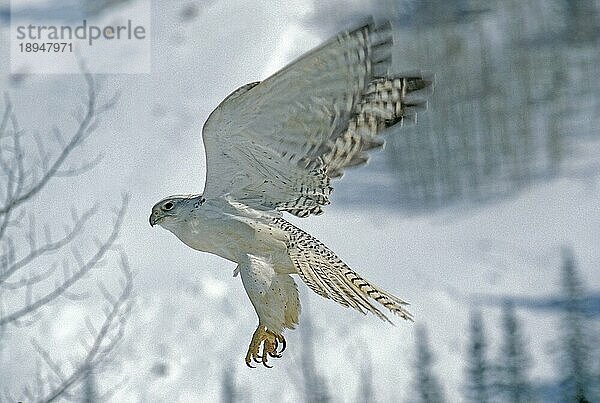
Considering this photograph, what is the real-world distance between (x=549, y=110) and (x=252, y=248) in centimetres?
476

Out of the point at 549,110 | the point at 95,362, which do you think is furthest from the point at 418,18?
the point at 95,362

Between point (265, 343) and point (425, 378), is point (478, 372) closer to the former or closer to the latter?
point (425, 378)

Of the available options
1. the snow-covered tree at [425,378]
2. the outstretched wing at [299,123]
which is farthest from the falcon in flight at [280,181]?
the snow-covered tree at [425,378]

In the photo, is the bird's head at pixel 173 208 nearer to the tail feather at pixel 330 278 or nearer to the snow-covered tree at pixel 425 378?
the tail feather at pixel 330 278

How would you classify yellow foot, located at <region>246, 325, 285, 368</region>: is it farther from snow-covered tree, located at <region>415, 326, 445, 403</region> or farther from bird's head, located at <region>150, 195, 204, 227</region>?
snow-covered tree, located at <region>415, 326, 445, 403</region>

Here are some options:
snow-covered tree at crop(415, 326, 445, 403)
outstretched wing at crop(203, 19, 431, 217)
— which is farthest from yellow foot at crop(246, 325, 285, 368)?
snow-covered tree at crop(415, 326, 445, 403)

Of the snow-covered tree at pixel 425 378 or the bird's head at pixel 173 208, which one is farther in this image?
the snow-covered tree at pixel 425 378

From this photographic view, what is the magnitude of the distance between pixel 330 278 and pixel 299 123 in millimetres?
187

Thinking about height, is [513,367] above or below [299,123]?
below

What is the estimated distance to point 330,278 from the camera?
1227 millimetres

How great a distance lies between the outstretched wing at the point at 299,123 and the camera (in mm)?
1152

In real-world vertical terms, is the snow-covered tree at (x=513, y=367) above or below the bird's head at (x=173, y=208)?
below

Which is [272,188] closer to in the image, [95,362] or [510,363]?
[95,362]

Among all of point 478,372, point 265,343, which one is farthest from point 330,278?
point 478,372
